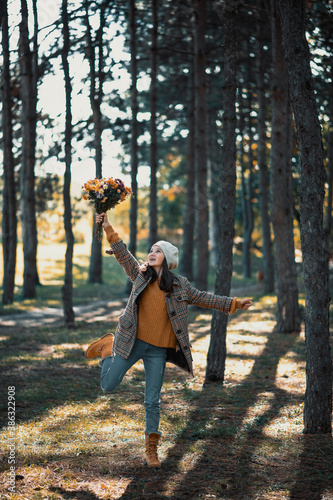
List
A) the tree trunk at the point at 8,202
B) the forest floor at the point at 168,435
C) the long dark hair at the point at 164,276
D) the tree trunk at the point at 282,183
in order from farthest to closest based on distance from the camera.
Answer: the tree trunk at the point at 8,202
the tree trunk at the point at 282,183
the long dark hair at the point at 164,276
the forest floor at the point at 168,435

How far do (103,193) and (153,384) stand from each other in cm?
196

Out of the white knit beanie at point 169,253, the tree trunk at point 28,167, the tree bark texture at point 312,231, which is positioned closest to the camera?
the white knit beanie at point 169,253

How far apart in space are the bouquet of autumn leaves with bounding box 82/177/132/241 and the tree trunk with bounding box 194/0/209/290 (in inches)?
412

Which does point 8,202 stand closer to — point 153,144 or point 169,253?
point 153,144

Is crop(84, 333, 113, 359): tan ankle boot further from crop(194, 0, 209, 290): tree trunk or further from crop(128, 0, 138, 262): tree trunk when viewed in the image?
crop(128, 0, 138, 262): tree trunk

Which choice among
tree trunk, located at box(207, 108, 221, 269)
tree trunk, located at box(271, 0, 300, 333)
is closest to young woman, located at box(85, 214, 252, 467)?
tree trunk, located at box(271, 0, 300, 333)

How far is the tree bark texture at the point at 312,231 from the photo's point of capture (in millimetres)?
5910

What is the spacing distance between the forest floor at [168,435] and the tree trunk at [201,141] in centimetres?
666

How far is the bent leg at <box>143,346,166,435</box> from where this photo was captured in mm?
5129

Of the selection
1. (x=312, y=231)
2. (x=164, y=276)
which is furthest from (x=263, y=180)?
(x=164, y=276)

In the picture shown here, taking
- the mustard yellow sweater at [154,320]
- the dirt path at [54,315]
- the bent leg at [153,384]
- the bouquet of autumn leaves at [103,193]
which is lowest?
the dirt path at [54,315]

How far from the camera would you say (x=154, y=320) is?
5293mm

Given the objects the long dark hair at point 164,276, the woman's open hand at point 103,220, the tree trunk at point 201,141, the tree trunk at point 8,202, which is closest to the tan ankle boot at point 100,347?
the long dark hair at point 164,276

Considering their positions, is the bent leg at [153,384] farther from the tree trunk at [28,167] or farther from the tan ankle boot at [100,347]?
the tree trunk at [28,167]
